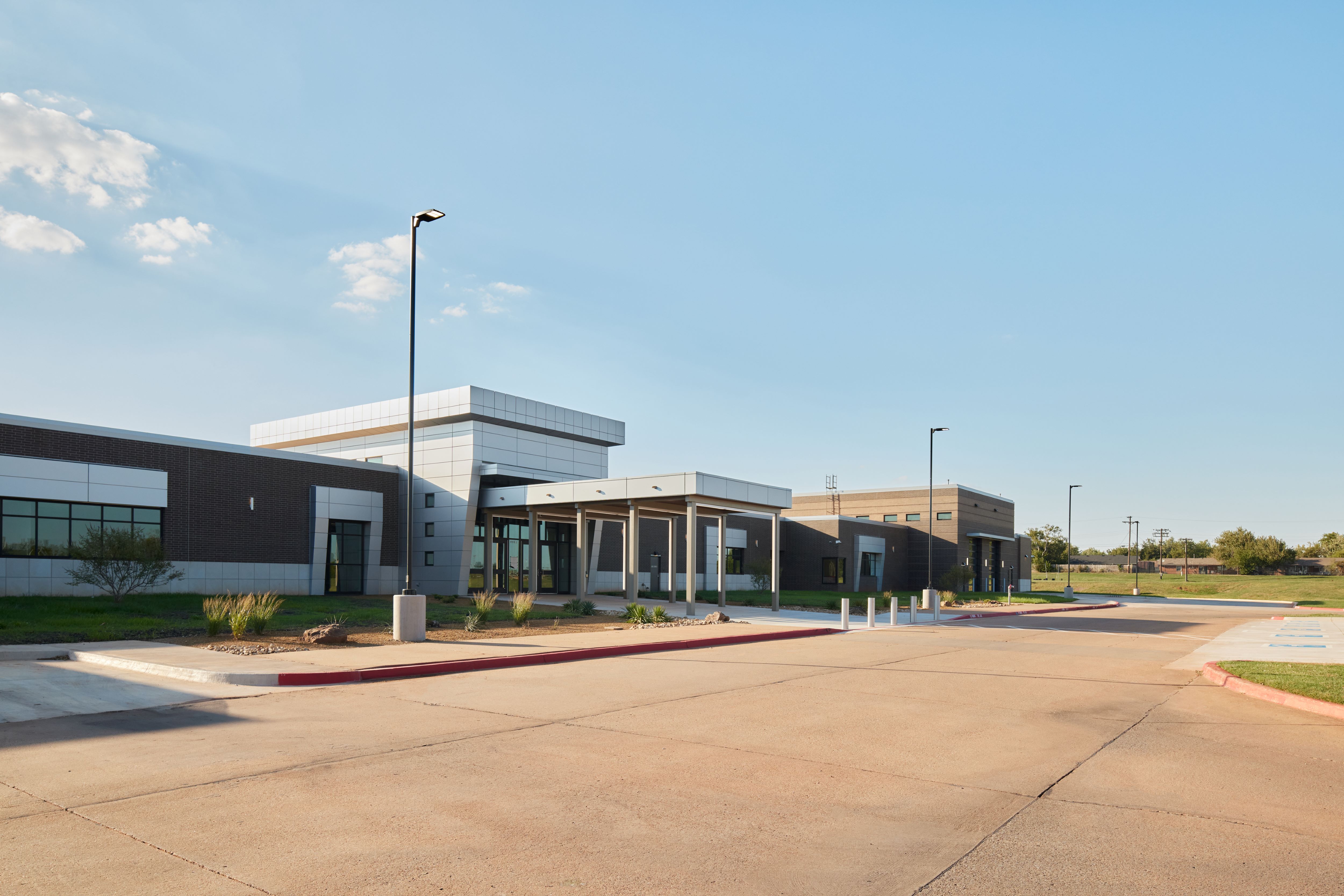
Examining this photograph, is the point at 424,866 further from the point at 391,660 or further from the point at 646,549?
the point at 646,549

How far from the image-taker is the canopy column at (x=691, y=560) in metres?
32.2

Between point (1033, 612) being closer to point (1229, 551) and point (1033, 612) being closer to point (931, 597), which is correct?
point (931, 597)

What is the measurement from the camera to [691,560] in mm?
33406

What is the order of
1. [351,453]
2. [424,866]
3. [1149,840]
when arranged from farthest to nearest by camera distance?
[351,453]
[1149,840]
[424,866]

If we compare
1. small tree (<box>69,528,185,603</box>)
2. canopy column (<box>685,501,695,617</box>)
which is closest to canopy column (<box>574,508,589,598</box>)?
canopy column (<box>685,501,695,617</box>)

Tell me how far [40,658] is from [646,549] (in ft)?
132

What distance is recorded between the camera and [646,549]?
54750mm

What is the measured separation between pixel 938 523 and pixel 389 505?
47.1 m

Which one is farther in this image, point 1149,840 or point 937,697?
point 937,697

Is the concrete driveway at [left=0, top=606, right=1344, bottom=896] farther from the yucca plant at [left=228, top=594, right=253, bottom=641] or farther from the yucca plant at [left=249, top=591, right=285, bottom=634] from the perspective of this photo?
the yucca plant at [left=249, top=591, right=285, bottom=634]

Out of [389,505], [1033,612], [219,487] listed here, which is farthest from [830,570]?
[219,487]

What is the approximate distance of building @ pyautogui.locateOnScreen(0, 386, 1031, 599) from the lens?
2966 centimetres

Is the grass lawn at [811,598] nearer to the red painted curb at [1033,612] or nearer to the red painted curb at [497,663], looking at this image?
the red painted curb at [1033,612]

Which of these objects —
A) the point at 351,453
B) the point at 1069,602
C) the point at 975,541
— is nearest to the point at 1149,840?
the point at 351,453
